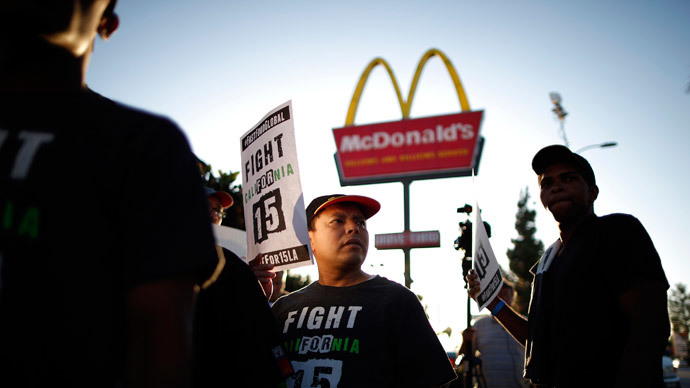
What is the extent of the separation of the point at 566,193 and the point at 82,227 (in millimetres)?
2421

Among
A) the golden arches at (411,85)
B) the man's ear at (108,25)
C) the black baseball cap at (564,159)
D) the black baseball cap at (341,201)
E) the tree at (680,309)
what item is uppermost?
the golden arches at (411,85)

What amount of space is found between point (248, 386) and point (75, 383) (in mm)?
630

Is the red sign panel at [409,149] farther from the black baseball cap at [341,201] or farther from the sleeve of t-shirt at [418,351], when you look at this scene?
the sleeve of t-shirt at [418,351]

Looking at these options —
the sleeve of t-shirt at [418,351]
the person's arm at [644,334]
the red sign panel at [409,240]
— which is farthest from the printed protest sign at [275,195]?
the red sign panel at [409,240]

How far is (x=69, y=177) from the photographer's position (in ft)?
2.77

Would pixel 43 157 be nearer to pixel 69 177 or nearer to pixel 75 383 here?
pixel 69 177

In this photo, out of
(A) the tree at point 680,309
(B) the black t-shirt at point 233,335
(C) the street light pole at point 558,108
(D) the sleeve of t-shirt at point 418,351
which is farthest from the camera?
(A) the tree at point 680,309

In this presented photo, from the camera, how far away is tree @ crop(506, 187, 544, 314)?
36.5 m

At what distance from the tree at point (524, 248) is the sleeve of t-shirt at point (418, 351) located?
35.6 m

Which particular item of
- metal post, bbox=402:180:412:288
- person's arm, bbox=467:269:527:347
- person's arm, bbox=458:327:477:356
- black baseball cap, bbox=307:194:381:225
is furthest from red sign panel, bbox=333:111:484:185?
black baseball cap, bbox=307:194:381:225

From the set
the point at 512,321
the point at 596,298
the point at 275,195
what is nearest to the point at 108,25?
the point at 275,195

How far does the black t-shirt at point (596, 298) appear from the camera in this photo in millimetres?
2057

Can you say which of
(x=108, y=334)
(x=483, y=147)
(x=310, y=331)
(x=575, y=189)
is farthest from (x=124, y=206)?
(x=483, y=147)

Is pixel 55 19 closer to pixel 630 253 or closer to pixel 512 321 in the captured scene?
pixel 630 253
